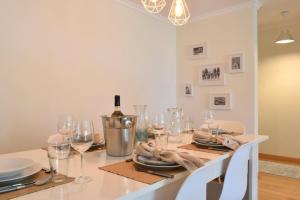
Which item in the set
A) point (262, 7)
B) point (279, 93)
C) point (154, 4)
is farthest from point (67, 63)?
point (279, 93)

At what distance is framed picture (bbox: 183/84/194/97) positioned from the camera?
351 cm

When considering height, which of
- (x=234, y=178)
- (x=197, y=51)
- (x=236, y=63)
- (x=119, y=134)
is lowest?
(x=234, y=178)

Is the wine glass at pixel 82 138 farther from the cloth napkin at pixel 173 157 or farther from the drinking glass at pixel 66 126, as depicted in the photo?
the cloth napkin at pixel 173 157

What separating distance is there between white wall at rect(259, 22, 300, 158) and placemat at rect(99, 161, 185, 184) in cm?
360

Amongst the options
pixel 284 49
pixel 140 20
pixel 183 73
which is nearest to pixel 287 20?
pixel 284 49

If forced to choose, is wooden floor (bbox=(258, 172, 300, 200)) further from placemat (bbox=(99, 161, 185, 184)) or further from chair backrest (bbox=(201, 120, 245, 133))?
placemat (bbox=(99, 161, 185, 184))

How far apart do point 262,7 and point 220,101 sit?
1325 millimetres

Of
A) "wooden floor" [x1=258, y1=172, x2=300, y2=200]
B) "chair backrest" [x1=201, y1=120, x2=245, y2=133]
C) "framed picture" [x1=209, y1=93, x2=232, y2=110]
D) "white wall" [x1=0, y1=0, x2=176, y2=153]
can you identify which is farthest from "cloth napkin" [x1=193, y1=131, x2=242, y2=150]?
"framed picture" [x1=209, y1=93, x2=232, y2=110]

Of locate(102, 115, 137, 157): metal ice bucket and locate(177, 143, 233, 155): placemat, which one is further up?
locate(102, 115, 137, 157): metal ice bucket

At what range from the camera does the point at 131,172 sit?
0.96 m

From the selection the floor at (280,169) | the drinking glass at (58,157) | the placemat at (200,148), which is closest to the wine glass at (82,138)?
the drinking glass at (58,157)

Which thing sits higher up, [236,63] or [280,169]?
[236,63]

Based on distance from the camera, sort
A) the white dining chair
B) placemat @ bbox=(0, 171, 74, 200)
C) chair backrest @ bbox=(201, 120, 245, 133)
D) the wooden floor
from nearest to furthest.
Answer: placemat @ bbox=(0, 171, 74, 200), the white dining chair, chair backrest @ bbox=(201, 120, 245, 133), the wooden floor

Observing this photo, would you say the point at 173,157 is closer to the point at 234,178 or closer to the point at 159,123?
the point at 234,178
